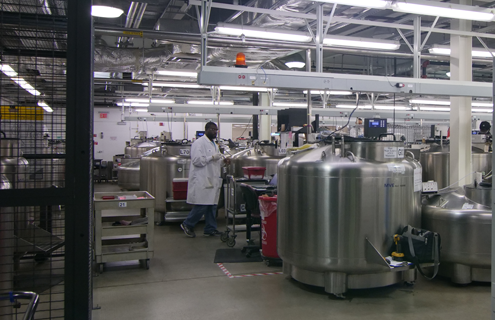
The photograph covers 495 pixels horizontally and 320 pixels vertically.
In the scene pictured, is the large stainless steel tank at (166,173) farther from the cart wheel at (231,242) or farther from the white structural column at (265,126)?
the white structural column at (265,126)

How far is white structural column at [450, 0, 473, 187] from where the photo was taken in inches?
245

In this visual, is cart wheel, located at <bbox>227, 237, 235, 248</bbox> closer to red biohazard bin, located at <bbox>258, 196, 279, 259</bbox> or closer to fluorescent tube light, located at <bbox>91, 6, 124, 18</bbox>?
red biohazard bin, located at <bbox>258, 196, 279, 259</bbox>

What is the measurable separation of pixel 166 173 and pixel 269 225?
3.02 metres

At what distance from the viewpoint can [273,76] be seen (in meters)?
5.38

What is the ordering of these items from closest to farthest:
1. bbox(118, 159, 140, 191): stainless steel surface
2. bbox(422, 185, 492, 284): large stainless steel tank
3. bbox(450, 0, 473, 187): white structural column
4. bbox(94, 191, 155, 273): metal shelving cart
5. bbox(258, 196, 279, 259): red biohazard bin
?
1. bbox(422, 185, 492, 284): large stainless steel tank
2. bbox(94, 191, 155, 273): metal shelving cart
3. bbox(258, 196, 279, 259): red biohazard bin
4. bbox(450, 0, 473, 187): white structural column
5. bbox(118, 159, 140, 191): stainless steel surface

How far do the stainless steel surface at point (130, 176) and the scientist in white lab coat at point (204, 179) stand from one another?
450cm

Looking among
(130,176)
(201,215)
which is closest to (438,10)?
(201,215)

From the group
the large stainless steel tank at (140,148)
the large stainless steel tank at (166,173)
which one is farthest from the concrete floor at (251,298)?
the large stainless steel tank at (140,148)

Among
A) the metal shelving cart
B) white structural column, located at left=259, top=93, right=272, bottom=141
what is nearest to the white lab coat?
the metal shelving cart

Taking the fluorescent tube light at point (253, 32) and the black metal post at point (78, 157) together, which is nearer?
the black metal post at point (78, 157)

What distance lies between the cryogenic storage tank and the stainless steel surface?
347cm

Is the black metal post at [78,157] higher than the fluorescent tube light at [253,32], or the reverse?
the fluorescent tube light at [253,32]

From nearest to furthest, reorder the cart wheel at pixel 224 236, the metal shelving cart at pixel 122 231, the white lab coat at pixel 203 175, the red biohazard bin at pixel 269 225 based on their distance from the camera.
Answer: the metal shelving cart at pixel 122 231, the red biohazard bin at pixel 269 225, the cart wheel at pixel 224 236, the white lab coat at pixel 203 175

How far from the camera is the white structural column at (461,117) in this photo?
622 centimetres
